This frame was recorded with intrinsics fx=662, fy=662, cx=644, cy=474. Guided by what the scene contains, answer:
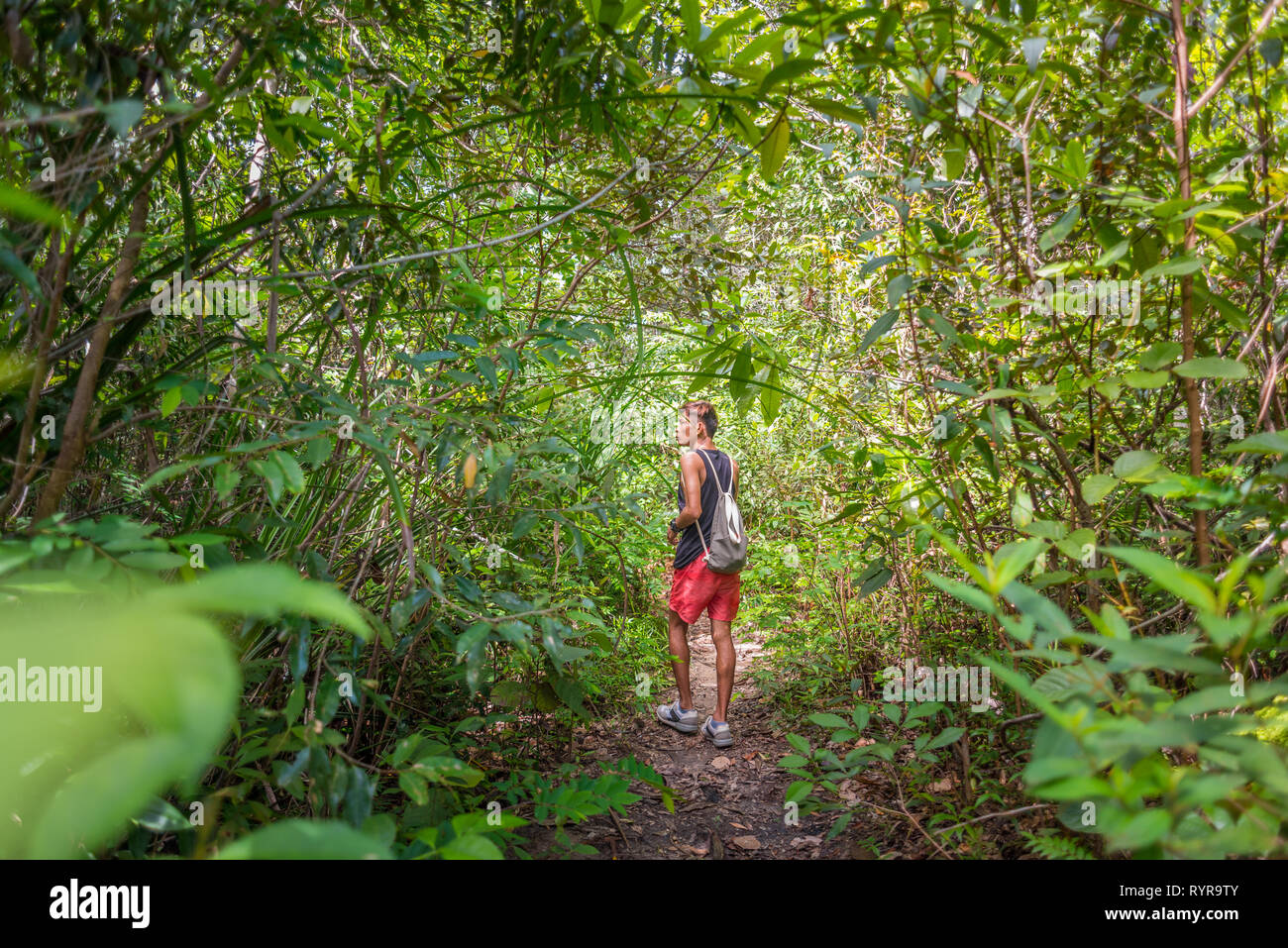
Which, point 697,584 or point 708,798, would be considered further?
point 697,584

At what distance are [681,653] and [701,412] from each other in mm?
1309

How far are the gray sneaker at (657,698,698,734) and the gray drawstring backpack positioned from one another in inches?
28.6

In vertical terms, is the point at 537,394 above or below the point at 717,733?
above

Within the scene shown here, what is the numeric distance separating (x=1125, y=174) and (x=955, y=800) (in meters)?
1.88

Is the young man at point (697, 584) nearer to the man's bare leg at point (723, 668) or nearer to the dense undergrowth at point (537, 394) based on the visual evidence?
the man's bare leg at point (723, 668)

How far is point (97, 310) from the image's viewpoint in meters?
1.26

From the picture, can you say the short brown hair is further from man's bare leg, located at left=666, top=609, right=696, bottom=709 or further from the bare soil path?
the bare soil path

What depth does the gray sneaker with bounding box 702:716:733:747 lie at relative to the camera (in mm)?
3203

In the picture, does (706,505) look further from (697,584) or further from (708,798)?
(708,798)

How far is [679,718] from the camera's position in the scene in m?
3.37

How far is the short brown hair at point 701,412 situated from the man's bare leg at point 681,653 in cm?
104

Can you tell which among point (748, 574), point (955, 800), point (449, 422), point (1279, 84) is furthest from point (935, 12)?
point (748, 574)

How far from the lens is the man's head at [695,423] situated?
143 inches

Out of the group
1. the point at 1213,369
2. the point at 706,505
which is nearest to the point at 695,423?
the point at 706,505
